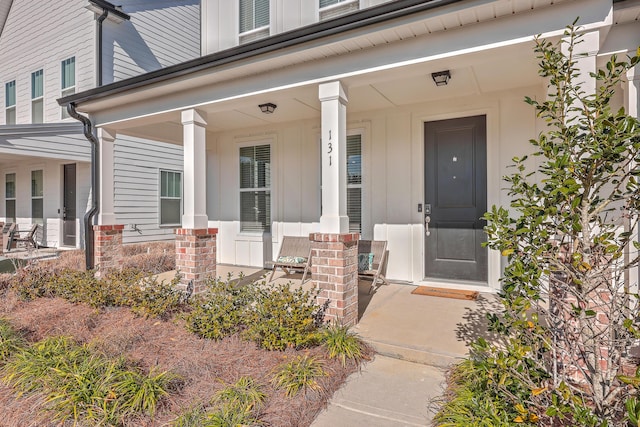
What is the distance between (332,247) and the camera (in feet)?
11.5

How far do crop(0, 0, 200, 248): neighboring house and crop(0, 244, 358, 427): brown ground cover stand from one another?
4637 mm

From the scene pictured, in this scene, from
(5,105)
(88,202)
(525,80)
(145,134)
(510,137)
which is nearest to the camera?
(525,80)

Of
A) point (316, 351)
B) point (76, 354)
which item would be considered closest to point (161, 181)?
point (76, 354)

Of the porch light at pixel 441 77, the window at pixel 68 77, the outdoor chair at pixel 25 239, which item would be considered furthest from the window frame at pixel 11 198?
the porch light at pixel 441 77

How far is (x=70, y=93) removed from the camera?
872 centimetres

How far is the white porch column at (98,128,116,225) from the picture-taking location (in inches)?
223

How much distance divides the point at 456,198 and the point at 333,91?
2.46 meters

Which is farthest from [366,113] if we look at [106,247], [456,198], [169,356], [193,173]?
[106,247]

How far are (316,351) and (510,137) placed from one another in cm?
367

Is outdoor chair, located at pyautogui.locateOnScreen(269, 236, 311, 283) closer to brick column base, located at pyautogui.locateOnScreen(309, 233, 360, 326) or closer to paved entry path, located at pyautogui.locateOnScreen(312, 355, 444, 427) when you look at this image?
brick column base, located at pyautogui.locateOnScreen(309, 233, 360, 326)

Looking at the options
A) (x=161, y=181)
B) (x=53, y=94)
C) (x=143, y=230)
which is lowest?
(x=143, y=230)

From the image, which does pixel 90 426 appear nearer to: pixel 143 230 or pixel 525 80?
pixel 525 80

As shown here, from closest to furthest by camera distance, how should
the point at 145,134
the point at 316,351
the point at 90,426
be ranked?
1. the point at 90,426
2. the point at 316,351
3. the point at 145,134

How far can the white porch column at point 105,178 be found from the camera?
5.66m
